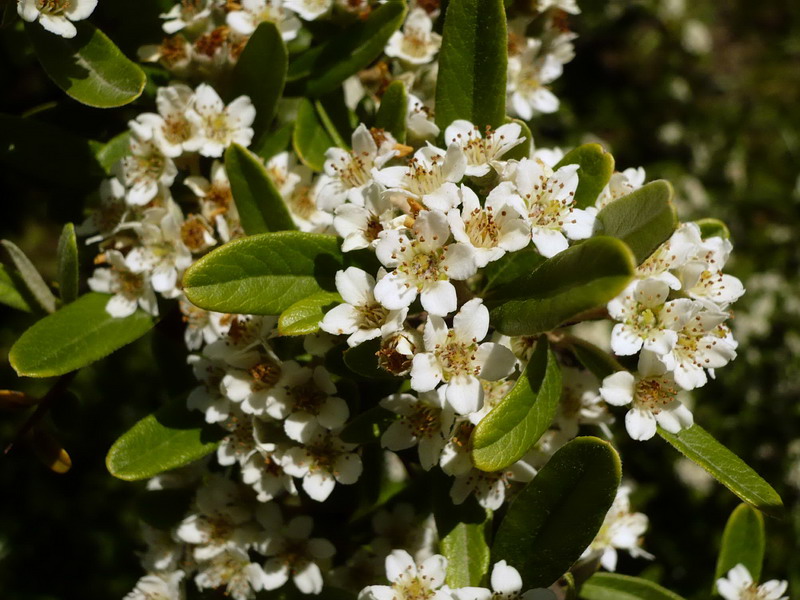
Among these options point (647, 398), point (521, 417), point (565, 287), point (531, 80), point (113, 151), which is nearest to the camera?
point (565, 287)

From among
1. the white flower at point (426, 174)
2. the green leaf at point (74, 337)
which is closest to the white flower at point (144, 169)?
the green leaf at point (74, 337)

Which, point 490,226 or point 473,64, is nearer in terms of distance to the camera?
point 490,226

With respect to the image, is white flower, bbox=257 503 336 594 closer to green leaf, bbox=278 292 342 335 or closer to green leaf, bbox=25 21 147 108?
green leaf, bbox=278 292 342 335

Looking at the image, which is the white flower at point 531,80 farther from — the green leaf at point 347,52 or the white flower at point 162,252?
the white flower at point 162,252

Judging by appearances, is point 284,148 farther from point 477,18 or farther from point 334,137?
point 477,18

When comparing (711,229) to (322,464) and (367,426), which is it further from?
(322,464)

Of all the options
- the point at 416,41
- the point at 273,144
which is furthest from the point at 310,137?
the point at 416,41
